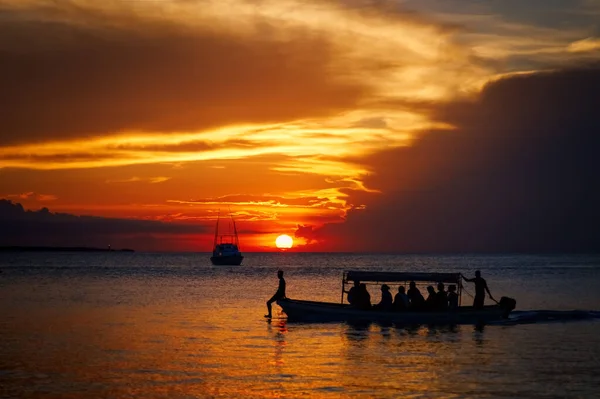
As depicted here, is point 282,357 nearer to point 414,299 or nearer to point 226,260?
point 414,299

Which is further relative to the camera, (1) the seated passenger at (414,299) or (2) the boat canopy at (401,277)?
(1) the seated passenger at (414,299)

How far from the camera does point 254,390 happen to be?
83.8 ft

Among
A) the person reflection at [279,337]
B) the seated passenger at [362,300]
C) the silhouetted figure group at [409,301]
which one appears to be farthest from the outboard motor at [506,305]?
the person reflection at [279,337]

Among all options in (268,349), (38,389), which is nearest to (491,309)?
(268,349)

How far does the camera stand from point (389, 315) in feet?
147

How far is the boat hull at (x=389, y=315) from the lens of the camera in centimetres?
4503

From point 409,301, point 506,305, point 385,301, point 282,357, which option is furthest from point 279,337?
point 506,305

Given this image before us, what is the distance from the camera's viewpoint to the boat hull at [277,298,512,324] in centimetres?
4503

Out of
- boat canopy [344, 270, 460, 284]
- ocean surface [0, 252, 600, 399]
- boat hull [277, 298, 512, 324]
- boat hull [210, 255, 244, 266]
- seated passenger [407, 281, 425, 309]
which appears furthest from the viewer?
boat hull [210, 255, 244, 266]

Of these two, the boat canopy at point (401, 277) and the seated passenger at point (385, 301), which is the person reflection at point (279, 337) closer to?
the boat canopy at point (401, 277)

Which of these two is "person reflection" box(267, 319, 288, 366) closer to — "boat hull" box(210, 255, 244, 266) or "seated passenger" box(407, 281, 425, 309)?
"seated passenger" box(407, 281, 425, 309)

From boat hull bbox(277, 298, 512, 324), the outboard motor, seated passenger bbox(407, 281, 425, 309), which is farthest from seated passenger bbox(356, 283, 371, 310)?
the outboard motor

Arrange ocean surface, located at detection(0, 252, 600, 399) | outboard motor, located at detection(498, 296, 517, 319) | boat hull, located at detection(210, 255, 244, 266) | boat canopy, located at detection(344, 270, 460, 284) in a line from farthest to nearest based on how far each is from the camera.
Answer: boat hull, located at detection(210, 255, 244, 266), outboard motor, located at detection(498, 296, 517, 319), boat canopy, located at detection(344, 270, 460, 284), ocean surface, located at detection(0, 252, 600, 399)

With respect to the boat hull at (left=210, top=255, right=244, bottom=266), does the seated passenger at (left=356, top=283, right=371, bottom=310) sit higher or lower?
lower
